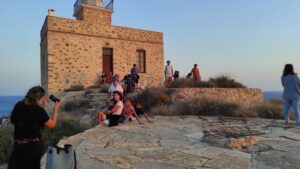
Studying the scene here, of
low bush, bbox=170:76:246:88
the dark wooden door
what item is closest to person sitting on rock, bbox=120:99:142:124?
low bush, bbox=170:76:246:88

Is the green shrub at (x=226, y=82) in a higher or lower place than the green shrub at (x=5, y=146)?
higher

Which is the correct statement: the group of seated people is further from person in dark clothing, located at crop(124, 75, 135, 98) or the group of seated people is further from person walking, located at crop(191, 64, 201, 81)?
person walking, located at crop(191, 64, 201, 81)

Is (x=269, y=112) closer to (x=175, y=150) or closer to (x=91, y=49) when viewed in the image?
(x=175, y=150)

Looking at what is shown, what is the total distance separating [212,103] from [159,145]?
19.3 ft

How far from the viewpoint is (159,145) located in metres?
5.31

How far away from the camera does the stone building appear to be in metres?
16.5

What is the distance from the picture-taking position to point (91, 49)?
17.8 metres

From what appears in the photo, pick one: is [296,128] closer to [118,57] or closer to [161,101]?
[161,101]

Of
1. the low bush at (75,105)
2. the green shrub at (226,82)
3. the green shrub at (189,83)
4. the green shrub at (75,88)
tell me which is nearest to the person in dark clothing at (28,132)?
the low bush at (75,105)

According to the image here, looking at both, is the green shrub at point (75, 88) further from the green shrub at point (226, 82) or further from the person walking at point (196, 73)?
the green shrub at point (226, 82)

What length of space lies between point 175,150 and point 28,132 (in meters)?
2.59

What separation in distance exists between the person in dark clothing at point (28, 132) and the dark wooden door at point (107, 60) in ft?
50.4

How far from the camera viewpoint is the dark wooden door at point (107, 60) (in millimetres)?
18500

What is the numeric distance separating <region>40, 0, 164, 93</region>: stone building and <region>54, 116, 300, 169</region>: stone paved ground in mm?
10624
